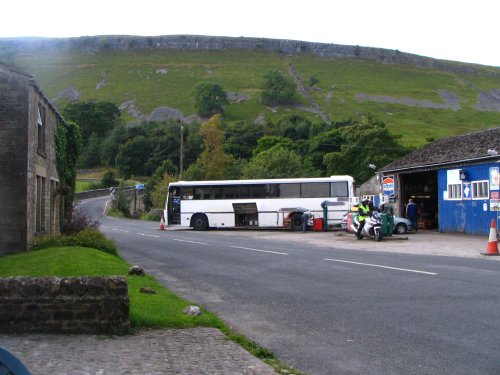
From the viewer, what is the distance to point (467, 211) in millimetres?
28906

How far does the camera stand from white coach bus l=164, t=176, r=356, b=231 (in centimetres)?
3600

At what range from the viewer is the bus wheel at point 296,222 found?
118ft

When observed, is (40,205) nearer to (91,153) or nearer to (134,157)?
(134,157)

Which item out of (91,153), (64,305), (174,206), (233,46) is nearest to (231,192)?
(174,206)

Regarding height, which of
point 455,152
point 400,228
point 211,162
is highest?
point 211,162

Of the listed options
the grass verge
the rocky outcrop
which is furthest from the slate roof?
the rocky outcrop

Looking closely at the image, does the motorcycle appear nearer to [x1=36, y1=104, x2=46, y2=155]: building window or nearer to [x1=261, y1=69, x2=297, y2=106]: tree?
[x1=36, y1=104, x2=46, y2=155]: building window

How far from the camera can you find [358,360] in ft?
20.8

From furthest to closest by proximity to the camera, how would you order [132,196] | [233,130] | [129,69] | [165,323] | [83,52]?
[83,52]
[129,69]
[233,130]
[132,196]
[165,323]

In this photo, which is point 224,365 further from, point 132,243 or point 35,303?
point 132,243

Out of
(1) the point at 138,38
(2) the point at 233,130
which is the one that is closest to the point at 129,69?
(1) the point at 138,38

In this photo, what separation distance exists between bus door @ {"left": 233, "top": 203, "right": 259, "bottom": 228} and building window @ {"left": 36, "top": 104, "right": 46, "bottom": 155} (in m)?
19.7

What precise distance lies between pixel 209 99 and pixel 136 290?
11700 cm

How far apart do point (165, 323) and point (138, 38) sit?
181079mm
